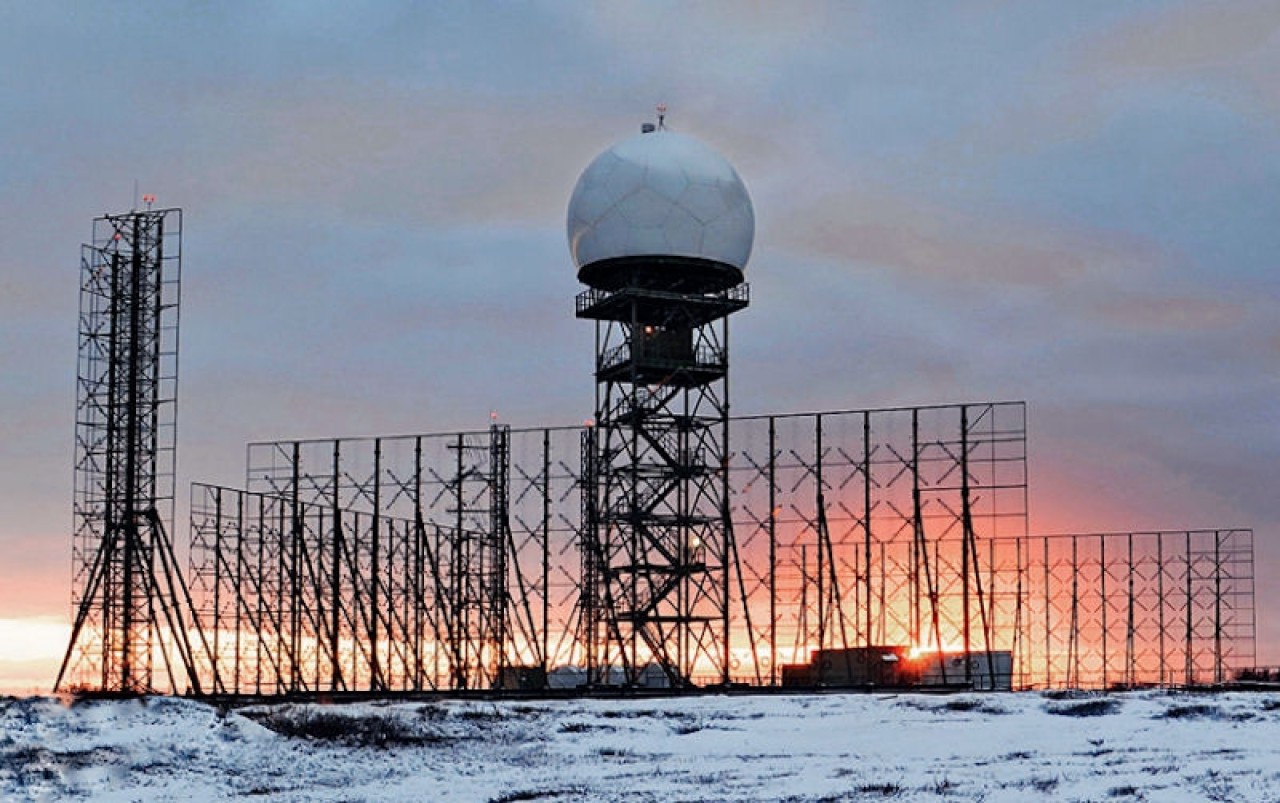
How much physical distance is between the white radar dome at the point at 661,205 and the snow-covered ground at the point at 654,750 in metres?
28.1

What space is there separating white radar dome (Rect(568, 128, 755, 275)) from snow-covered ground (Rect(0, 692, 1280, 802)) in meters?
28.1

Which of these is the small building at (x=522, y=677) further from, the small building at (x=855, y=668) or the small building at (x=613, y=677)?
the small building at (x=855, y=668)

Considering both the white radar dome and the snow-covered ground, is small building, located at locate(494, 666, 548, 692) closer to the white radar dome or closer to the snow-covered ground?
the white radar dome

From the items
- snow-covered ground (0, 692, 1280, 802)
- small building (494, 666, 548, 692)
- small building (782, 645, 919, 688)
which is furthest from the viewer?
small building (494, 666, 548, 692)

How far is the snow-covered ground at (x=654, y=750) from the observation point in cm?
4316

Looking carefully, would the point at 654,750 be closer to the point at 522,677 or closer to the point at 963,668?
the point at 522,677

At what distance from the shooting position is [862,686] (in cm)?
6912

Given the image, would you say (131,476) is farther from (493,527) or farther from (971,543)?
(971,543)

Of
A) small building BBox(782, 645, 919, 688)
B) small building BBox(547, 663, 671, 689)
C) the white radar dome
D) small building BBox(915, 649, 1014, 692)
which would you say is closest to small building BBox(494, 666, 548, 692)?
small building BBox(547, 663, 671, 689)

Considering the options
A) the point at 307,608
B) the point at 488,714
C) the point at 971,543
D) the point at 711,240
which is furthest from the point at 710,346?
the point at 488,714

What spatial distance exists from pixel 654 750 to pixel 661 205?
36.0 metres

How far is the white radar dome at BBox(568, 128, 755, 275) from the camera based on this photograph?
8206 cm

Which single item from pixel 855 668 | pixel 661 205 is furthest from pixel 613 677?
pixel 661 205

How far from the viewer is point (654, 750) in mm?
51000
